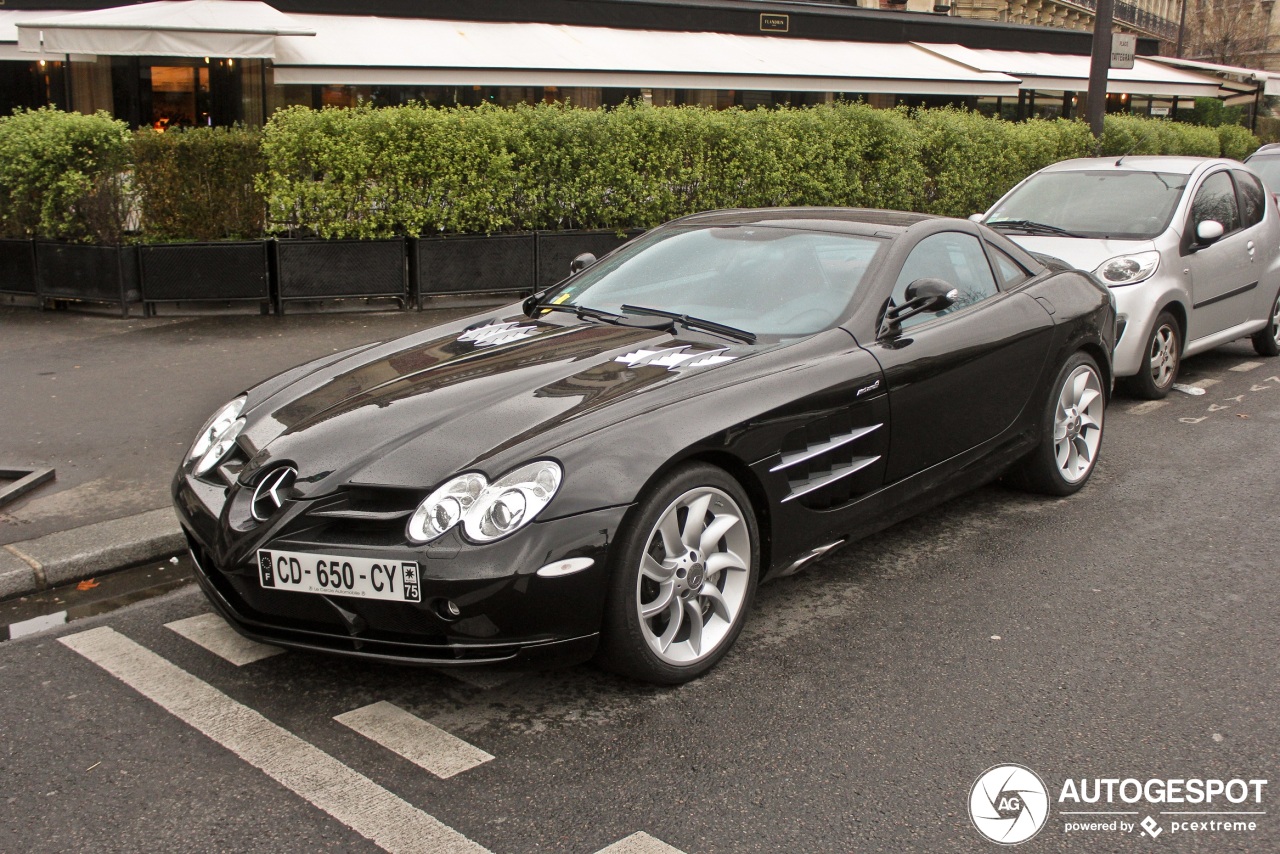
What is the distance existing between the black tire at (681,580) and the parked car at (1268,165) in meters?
13.0

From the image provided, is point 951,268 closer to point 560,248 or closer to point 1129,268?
point 1129,268

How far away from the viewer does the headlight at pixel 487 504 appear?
11.3 ft

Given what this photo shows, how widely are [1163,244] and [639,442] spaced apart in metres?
5.67

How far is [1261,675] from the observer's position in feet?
12.9

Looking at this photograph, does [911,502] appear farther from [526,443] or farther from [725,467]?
[526,443]

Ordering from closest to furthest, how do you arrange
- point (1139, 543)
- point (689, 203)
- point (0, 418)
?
point (1139, 543)
point (0, 418)
point (689, 203)

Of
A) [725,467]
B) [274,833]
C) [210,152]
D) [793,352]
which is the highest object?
[210,152]

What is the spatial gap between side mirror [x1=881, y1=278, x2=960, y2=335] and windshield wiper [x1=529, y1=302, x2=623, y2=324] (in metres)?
1.08

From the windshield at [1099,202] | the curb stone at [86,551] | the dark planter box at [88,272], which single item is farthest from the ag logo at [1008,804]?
the dark planter box at [88,272]

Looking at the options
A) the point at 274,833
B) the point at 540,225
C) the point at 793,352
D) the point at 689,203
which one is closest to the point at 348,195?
the point at 540,225

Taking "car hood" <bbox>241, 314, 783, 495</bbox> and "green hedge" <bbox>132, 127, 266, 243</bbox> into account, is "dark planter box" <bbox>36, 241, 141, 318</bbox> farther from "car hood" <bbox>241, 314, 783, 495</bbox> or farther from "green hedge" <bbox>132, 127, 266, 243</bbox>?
"car hood" <bbox>241, 314, 783, 495</bbox>

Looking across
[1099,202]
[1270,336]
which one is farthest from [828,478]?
[1270,336]

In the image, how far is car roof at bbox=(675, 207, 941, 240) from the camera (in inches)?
202

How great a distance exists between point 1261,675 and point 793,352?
1.87m
